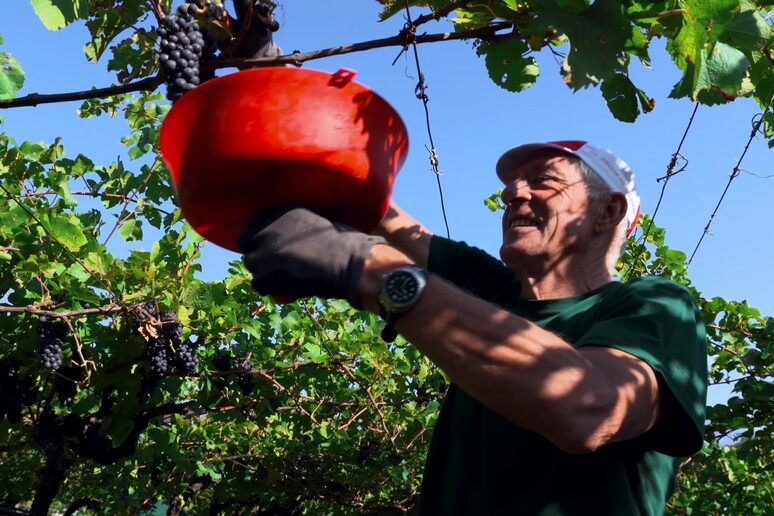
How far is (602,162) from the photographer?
2.11 meters

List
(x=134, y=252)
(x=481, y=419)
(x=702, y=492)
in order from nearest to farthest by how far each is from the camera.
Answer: (x=481, y=419), (x=134, y=252), (x=702, y=492)

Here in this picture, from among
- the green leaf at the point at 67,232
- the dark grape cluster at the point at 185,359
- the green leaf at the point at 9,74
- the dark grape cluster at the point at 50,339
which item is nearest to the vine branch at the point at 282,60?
the green leaf at the point at 9,74

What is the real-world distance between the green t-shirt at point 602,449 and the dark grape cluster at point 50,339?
158 inches

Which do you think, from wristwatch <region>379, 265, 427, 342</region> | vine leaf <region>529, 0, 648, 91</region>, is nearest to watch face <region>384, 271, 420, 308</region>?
wristwatch <region>379, 265, 427, 342</region>

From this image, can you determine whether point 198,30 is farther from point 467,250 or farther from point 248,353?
point 248,353

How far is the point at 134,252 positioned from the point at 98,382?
80.7 inches

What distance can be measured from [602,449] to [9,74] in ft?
9.10

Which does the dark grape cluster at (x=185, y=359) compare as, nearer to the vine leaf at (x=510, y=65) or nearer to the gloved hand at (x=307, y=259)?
the vine leaf at (x=510, y=65)

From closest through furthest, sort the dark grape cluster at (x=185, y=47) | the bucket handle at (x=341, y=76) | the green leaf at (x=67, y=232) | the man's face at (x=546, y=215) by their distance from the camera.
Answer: the bucket handle at (x=341, y=76), the dark grape cluster at (x=185, y=47), the man's face at (x=546, y=215), the green leaf at (x=67, y=232)

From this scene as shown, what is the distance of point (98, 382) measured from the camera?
238 inches

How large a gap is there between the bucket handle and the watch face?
1.17 feet

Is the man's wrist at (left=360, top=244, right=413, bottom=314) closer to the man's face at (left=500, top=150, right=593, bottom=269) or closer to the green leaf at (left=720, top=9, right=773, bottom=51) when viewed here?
the man's face at (left=500, top=150, right=593, bottom=269)

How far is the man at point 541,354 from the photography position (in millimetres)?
1229

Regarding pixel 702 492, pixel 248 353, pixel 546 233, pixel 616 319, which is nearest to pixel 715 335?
pixel 702 492
